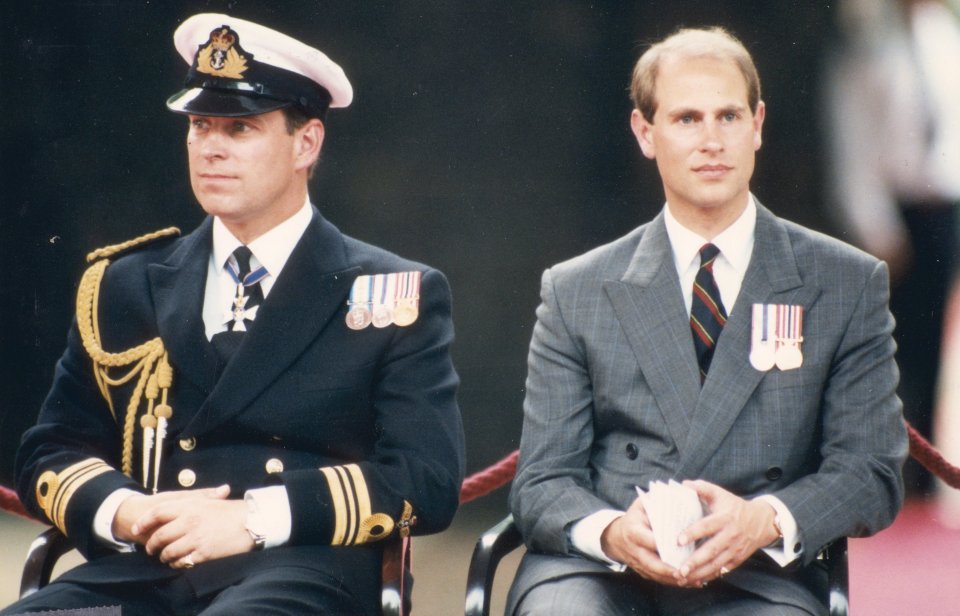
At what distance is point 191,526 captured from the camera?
9.11 feet

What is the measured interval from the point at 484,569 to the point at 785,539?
2.11ft

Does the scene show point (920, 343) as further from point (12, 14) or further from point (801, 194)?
point (12, 14)

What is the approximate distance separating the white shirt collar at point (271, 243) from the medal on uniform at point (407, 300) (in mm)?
279

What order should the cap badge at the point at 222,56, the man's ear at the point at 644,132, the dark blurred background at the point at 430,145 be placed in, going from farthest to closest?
the dark blurred background at the point at 430,145 → the man's ear at the point at 644,132 → the cap badge at the point at 222,56

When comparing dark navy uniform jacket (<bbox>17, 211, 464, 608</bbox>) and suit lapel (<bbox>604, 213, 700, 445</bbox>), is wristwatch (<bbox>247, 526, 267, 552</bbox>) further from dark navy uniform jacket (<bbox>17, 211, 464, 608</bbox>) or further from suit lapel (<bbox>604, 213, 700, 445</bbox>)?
suit lapel (<bbox>604, 213, 700, 445</bbox>)

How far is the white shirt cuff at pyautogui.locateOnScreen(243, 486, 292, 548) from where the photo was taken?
283 cm

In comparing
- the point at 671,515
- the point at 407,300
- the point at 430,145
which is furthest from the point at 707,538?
the point at 430,145

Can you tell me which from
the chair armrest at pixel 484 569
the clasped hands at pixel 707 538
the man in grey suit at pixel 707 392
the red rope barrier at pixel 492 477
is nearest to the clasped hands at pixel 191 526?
the chair armrest at pixel 484 569

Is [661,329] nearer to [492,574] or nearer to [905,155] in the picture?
[492,574]

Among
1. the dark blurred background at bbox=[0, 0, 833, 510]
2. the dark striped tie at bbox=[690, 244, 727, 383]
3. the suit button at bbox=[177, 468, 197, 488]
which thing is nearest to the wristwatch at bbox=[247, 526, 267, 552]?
the suit button at bbox=[177, 468, 197, 488]

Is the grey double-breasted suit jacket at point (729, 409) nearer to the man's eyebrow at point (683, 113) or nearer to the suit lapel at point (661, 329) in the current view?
the suit lapel at point (661, 329)

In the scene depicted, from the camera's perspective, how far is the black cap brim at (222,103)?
304cm

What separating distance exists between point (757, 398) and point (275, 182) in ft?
4.05

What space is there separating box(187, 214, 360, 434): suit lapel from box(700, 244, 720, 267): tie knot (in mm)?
827
